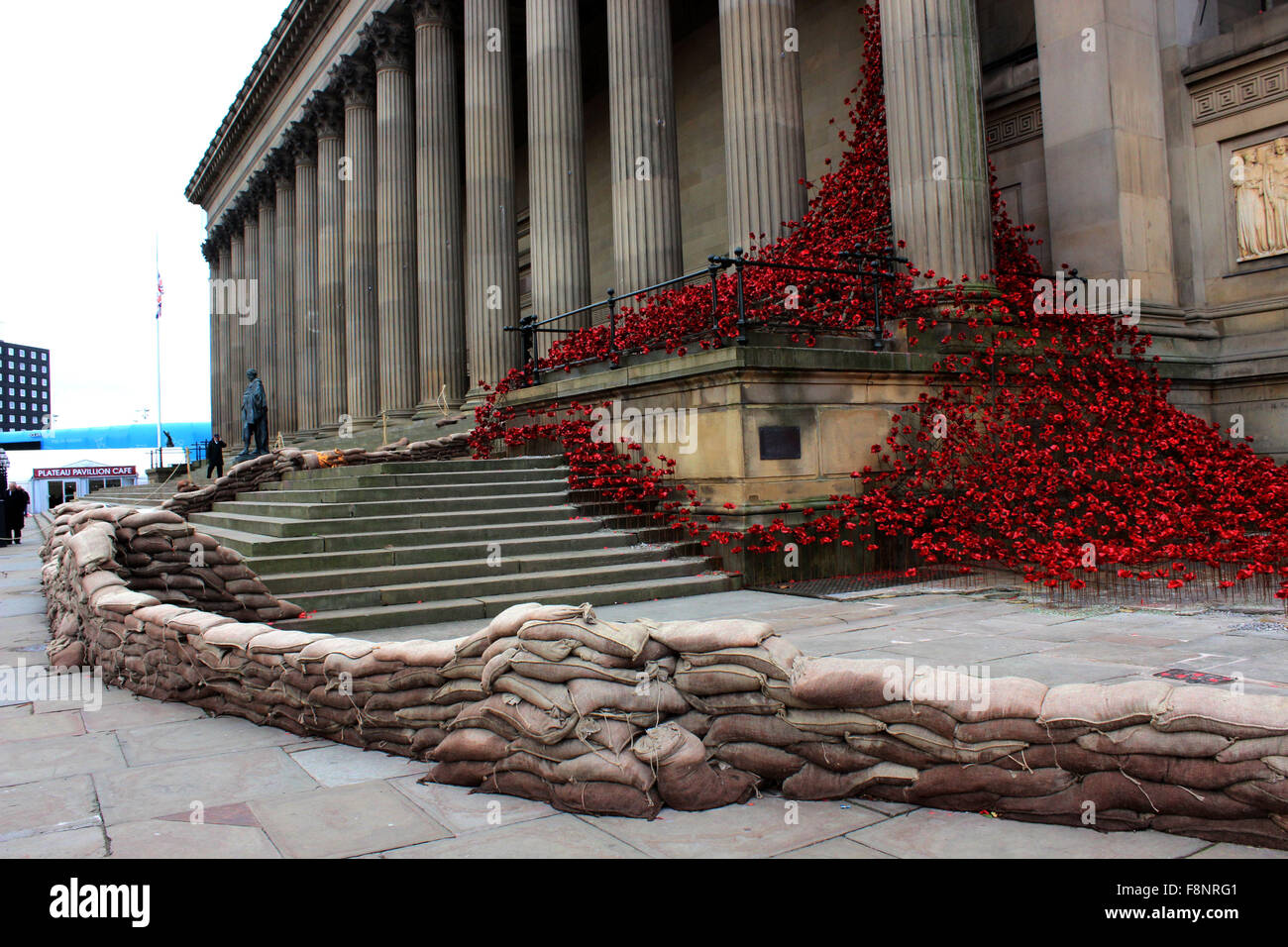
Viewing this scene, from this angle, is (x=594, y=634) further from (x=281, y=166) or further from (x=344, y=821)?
(x=281, y=166)

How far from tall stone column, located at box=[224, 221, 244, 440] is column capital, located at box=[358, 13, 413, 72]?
22.8 metres

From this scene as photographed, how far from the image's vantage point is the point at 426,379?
24.1 meters

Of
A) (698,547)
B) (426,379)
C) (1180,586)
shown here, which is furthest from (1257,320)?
(426,379)

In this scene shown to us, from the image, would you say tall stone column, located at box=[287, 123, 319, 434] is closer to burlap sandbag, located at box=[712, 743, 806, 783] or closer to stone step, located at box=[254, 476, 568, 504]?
stone step, located at box=[254, 476, 568, 504]

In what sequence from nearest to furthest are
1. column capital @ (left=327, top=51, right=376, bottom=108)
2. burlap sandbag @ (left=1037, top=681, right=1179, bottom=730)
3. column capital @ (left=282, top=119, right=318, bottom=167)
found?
burlap sandbag @ (left=1037, top=681, right=1179, bottom=730) < column capital @ (left=327, top=51, right=376, bottom=108) < column capital @ (left=282, top=119, right=318, bottom=167)

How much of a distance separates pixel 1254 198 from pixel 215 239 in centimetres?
5035

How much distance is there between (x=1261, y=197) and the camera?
13492mm

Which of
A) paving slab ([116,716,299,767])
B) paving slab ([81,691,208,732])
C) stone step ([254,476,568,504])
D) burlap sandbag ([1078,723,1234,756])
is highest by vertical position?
stone step ([254,476,568,504])

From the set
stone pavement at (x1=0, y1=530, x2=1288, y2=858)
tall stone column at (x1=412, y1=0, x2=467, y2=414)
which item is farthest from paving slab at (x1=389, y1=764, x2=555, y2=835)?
tall stone column at (x1=412, y1=0, x2=467, y2=414)

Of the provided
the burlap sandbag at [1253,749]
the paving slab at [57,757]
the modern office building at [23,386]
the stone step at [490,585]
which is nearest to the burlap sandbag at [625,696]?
the burlap sandbag at [1253,749]

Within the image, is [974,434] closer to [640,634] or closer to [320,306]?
[640,634]

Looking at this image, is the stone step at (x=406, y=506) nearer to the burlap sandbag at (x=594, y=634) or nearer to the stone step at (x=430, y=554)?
the stone step at (x=430, y=554)

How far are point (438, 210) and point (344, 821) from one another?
2215cm

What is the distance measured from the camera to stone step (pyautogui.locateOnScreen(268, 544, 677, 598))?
9.63 metres
